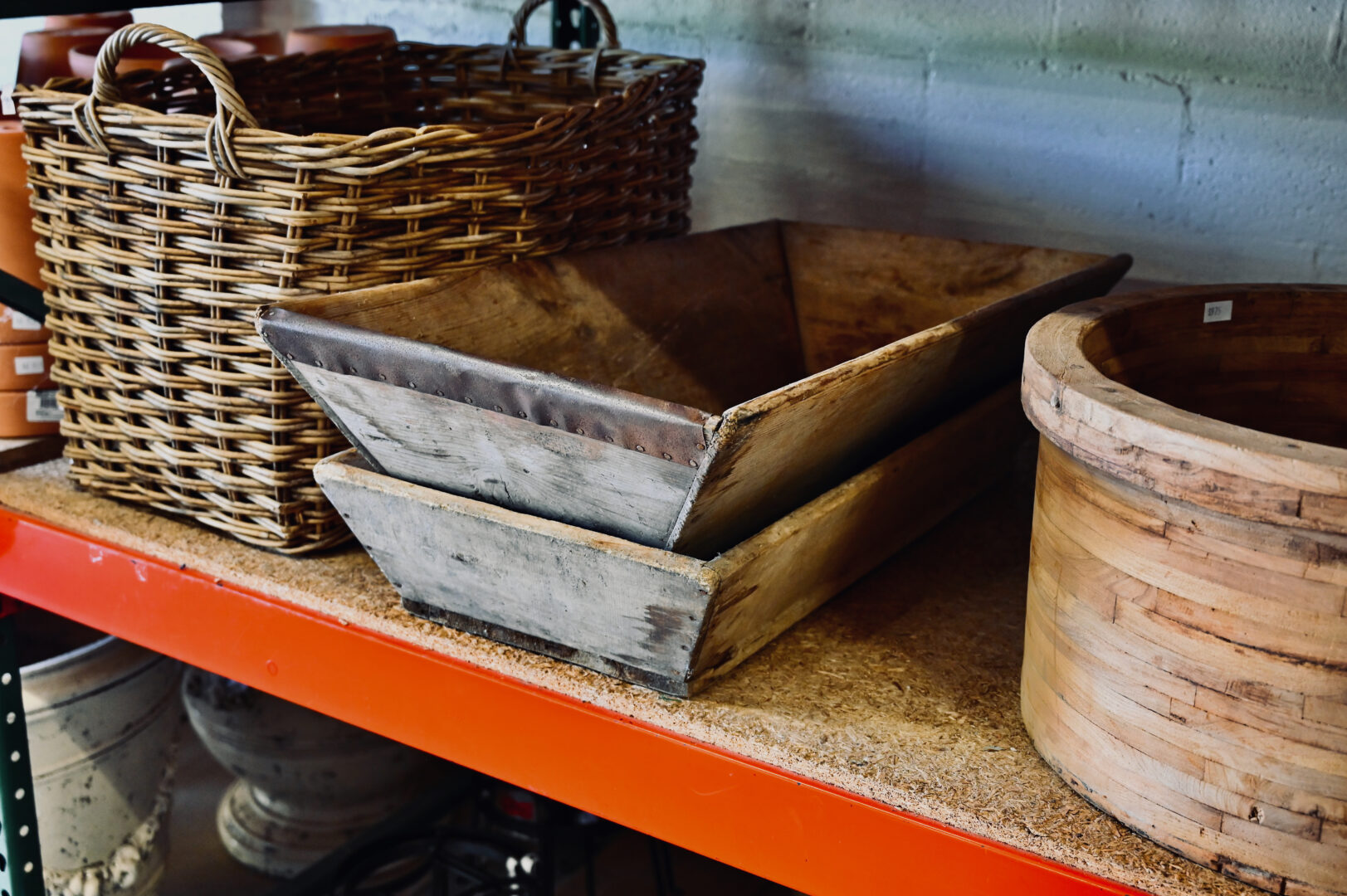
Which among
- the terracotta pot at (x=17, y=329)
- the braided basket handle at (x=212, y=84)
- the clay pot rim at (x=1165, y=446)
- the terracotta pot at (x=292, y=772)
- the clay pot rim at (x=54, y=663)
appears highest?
the braided basket handle at (x=212, y=84)

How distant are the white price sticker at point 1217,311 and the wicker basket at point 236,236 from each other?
57 cm

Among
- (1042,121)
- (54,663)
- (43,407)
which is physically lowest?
(54,663)

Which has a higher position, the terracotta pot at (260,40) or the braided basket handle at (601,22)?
the braided basket handle at (601,22)

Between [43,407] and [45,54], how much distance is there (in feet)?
1.97

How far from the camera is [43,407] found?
1.37 m

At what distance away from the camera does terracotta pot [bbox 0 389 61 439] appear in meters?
1.35

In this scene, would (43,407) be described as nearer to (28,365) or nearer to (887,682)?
(28,365)

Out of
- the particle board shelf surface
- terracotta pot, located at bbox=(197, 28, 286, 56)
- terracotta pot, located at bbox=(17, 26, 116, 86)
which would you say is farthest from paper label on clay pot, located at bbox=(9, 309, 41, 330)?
terracotta pot, located at bbox=(197, 28, 286, 56)

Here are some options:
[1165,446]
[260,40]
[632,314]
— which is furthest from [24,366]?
[1165,446]

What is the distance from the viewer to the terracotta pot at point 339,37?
1757 mm

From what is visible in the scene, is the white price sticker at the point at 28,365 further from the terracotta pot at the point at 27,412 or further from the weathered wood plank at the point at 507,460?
the weathered wood plank at the point at 507,460

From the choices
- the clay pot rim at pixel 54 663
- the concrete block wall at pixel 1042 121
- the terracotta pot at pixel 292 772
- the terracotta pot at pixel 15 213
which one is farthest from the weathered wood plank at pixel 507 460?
the terracotta pot at pixel 292 772

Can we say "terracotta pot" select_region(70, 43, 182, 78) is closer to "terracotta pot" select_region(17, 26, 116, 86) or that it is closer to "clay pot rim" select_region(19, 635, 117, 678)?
"terracotta pot" select_region(17, 26, 116, 86)

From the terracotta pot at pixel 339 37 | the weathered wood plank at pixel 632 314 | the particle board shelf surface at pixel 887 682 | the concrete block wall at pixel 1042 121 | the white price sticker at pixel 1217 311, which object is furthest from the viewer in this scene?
the terracotta pot at pixel 339 37
